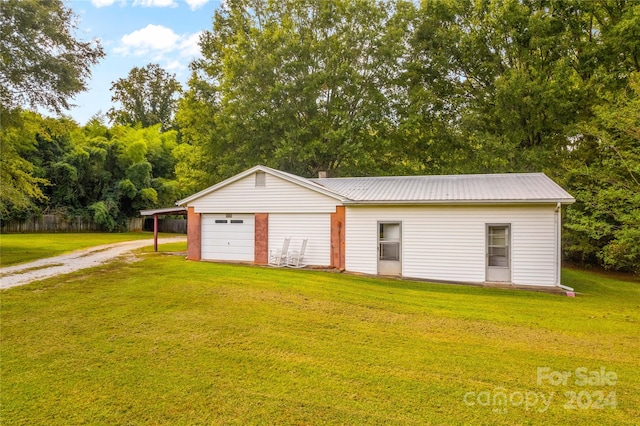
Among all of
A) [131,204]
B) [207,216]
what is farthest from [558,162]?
[131,204]

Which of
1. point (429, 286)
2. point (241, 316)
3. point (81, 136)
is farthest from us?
point (81, 136)

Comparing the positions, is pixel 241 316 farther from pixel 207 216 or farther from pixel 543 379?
pixel 207 216

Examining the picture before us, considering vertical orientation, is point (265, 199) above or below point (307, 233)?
above

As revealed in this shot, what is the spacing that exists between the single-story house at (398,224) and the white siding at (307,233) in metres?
0.04

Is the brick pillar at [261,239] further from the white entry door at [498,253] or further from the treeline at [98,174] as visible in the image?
the treeline at [98,174]

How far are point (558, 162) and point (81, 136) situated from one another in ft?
119

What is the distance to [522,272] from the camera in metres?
10.7

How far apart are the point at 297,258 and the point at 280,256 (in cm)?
70

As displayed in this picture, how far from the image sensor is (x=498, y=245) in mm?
10961

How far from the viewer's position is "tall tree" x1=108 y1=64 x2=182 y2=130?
44.0 m

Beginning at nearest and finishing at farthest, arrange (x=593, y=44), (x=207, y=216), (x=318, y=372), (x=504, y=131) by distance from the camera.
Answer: (x=318, y=372) → (x=207, y=216) → (x=593, y=44) → (x=504, y=131)

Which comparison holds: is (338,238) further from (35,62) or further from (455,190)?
(35,62)

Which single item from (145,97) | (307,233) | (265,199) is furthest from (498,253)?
(145,97)

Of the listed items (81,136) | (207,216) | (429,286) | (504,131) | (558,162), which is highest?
(81,136)
